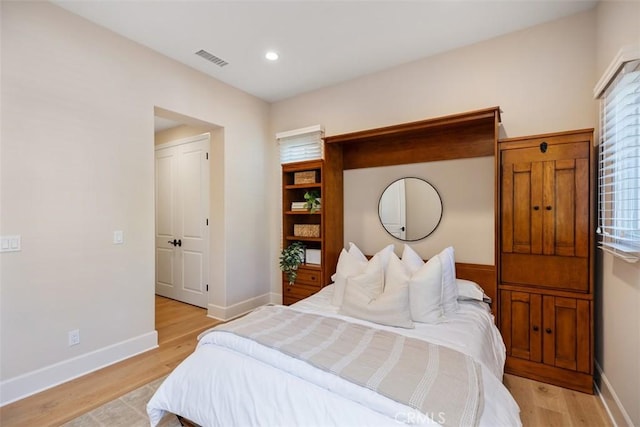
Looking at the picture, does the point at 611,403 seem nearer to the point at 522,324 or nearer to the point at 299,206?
the point at 522,324

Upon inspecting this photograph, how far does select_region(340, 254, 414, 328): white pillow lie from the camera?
2.01 metres

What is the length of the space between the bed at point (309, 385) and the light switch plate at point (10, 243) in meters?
1.54

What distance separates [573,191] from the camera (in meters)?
2.15

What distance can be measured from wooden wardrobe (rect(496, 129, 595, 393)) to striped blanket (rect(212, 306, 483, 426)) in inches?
47.5

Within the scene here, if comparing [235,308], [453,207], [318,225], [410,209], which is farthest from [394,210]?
[235,308]

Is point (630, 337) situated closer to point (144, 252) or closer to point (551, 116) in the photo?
point (551, 116)

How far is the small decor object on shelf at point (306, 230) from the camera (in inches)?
136

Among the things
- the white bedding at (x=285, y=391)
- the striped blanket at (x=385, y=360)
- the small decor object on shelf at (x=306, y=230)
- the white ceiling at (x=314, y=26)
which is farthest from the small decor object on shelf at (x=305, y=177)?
the white bedding at (x=285, y=391)

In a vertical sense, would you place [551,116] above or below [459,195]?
above

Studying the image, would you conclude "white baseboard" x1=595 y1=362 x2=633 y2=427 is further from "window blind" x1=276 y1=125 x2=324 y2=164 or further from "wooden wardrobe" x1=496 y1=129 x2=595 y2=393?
"window blind" x1=276 y1=125 x2=324 y2=164

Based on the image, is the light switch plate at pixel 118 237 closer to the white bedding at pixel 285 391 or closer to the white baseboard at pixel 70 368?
the white baseboard at pixel 70 368

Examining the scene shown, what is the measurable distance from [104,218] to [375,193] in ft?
8.82

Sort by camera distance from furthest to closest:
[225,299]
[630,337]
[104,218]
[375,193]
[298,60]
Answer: [225,299] < [375,193] < [298,60] < [104,218] < [630,337]

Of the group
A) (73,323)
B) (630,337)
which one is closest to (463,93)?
(630,337)
